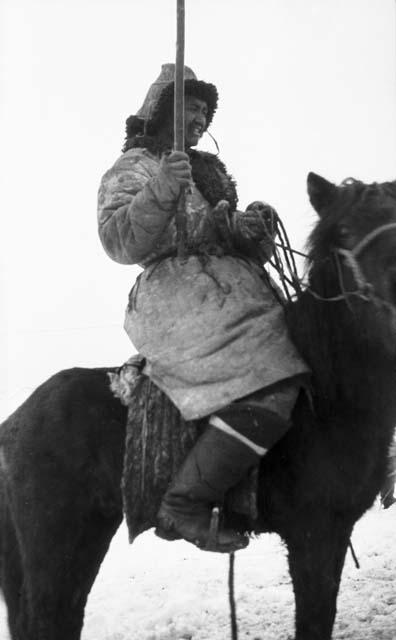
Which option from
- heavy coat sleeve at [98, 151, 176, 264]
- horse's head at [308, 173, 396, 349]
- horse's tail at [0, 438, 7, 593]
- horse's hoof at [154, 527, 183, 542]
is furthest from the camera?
horse's tail at [0, 438, 7, 593]

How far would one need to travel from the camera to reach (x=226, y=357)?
2.99 m

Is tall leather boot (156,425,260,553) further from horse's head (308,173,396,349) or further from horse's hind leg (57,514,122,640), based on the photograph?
horse's head (308,173,396,349)

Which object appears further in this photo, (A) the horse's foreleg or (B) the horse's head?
(A) the horse's foreleg

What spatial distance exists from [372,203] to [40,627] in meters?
2.40

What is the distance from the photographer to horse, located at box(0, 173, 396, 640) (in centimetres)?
276

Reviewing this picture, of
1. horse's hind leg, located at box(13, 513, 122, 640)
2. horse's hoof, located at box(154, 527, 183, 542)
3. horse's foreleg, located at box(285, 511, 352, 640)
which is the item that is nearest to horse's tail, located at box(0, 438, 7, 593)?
horse's hind leg, located at box(13, 513, 122, 640)

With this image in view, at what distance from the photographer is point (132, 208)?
9.61ft

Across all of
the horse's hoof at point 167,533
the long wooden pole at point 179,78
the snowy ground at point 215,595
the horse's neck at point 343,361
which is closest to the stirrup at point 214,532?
the horse's hoof at point 167,533

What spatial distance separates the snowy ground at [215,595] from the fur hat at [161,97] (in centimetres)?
319

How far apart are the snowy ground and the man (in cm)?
198

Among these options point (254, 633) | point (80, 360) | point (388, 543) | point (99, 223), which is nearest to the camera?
point (99, 223)

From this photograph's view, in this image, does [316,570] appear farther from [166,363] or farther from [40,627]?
[40,627]

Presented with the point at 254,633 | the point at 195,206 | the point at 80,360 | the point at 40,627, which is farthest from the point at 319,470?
the point at 80,360

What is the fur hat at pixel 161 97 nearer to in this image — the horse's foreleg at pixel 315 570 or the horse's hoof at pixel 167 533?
the horse's hoof at pixel 167 533
